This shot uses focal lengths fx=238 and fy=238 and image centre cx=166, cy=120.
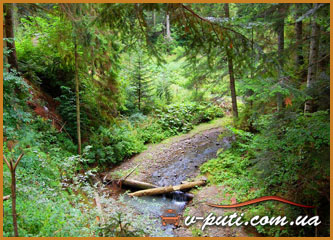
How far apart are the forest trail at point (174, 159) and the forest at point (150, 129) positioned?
0.24ft

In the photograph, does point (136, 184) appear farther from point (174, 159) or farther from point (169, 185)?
point (174, 159)

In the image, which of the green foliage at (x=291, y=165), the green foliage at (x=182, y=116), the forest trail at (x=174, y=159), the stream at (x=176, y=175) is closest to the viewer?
the green foliage at (x=291, y=165)

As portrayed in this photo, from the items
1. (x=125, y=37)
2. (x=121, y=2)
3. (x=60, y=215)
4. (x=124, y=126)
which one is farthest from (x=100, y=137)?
(x=121, y=2)

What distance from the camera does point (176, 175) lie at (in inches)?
385

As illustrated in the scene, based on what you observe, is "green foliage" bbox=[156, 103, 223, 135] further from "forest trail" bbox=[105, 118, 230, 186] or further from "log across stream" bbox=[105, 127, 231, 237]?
"log across stream" bbox=[105, 127, 231, 237]

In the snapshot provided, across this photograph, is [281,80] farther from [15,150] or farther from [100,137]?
[100,137]

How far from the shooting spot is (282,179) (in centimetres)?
585

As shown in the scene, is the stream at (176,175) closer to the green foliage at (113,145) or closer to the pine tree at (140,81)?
the green foliage at (113,145)

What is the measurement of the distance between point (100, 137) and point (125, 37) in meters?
6.89

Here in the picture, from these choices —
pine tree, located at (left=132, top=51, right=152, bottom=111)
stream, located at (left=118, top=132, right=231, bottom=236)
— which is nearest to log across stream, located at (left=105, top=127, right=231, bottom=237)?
stream, located at (left=118, top=132, right=231, bottom=236)

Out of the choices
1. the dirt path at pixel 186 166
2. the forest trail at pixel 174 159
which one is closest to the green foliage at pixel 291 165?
the dirt path at pixel 186 166

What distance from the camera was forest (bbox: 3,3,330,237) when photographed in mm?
3969

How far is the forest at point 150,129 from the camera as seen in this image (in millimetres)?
3969

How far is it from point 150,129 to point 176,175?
469cm
